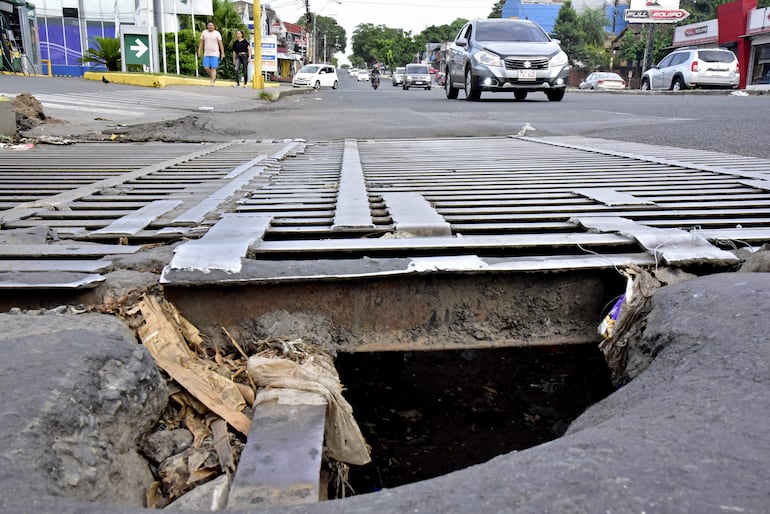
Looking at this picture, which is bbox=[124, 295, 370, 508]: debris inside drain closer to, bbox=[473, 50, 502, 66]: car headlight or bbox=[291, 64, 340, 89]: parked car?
bbox=[473, 50, 502, 66]: car headlight

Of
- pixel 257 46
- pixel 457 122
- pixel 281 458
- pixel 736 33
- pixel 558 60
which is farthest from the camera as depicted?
pixel 736 33

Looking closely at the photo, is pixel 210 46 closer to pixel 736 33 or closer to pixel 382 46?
pixel 736 33

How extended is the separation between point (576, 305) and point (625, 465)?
1.00 metres

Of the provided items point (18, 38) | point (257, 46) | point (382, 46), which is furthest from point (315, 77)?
point (382, 46)

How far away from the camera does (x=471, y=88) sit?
12.1 m

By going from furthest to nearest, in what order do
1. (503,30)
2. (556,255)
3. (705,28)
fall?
(705,28)
(503,30)
(556,255)

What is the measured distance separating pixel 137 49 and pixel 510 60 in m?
13.0

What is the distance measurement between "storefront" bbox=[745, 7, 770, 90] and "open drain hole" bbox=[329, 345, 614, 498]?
32.9 m

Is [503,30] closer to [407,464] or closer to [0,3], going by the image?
[407,464]

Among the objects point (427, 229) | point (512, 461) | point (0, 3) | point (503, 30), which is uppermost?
point (0, 3)

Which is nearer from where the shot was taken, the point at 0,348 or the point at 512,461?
the point at 512,461

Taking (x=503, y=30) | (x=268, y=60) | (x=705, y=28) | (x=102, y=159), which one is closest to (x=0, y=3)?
(x=268, y=60)

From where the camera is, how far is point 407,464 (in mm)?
2357

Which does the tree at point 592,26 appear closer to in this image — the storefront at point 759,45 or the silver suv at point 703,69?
the storefront at point 759,45
